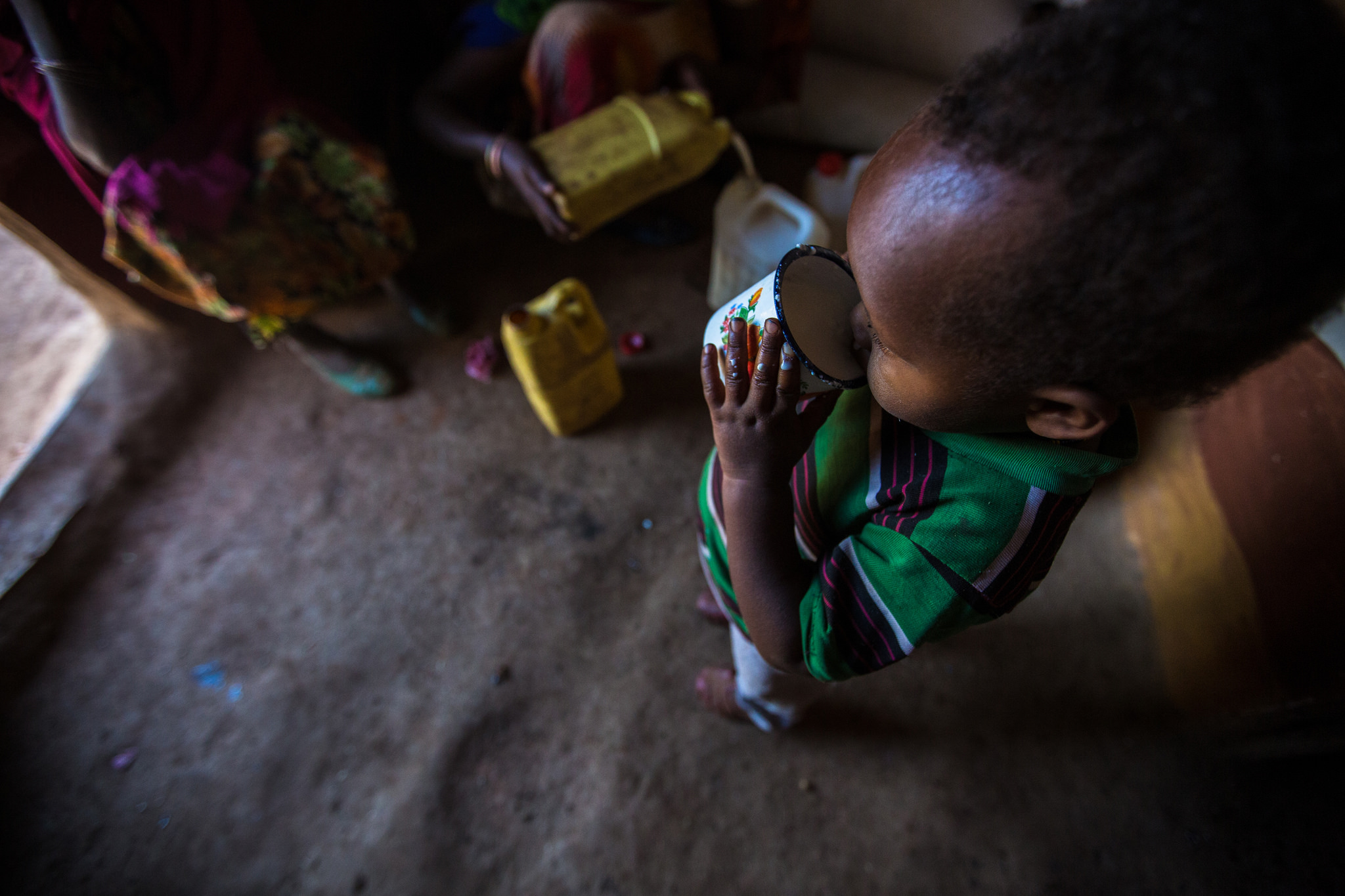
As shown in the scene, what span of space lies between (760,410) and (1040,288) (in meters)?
0.31

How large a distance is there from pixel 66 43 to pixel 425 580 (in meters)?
1.43

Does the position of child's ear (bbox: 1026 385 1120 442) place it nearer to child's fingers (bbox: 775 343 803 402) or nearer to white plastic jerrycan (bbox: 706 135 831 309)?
child's fingers (bbox: 775 343 803 402)

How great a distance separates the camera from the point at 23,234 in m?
1.60

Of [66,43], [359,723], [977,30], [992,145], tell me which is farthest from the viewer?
[977,30]

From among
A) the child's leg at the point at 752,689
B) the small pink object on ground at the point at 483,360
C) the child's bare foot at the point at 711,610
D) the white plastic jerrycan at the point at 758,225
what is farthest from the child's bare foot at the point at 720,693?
the small pink object on ground at the point at 483,360

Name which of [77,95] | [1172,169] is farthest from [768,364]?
[77,95]

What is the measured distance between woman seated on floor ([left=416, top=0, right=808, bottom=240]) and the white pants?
3.91 ft

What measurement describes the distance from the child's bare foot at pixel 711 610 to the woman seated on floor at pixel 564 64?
3.39 feet

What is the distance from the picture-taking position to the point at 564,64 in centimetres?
173

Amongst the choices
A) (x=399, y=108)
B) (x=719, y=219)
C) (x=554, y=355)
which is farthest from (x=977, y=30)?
(x=399, y=108)

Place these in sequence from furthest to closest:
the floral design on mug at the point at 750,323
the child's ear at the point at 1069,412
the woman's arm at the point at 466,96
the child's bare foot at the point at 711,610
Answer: the woman's arm at the point at 466,96
the child's bare foot at the point at 711,610
the floral design on mug at the point at 750,323
the child's ear at the point at 1069,412

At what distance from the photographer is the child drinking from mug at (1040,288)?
1.11 feet

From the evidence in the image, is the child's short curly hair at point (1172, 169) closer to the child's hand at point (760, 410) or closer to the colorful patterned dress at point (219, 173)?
the child's hand at point (760, 410)

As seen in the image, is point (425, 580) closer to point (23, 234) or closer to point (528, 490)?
point (528, 490)
